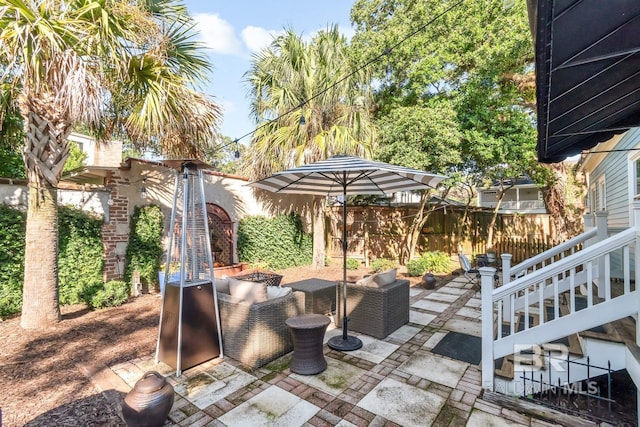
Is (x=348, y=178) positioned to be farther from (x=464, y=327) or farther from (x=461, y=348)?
(x=464, y=327)

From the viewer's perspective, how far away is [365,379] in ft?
10.8

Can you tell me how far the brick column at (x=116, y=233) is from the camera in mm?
6180

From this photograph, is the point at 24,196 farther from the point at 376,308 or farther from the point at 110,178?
the point at 376,308

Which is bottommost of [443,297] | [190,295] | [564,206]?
[443,297]

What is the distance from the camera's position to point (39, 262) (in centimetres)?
450

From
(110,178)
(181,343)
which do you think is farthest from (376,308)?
(110,178)

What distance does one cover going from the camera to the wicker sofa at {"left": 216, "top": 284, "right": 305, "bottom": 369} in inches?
138

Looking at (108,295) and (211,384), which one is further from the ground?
(108,295)

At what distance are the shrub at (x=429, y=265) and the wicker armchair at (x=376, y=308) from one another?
13.9 ft

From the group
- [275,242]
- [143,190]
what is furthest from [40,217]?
[275,242]

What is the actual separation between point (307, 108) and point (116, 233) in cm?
550

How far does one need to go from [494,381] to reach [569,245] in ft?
10.7

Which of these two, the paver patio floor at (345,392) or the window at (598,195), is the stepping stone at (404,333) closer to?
the paver patio floor at (345,392)

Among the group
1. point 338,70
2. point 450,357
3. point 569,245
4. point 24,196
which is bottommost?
point 450,357
